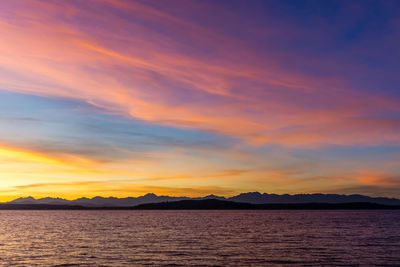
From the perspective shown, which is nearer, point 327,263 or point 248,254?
point 327,263

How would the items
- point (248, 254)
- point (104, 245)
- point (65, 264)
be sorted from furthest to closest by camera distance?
point (104, 245) → point (248, 254) → point (65, 264)

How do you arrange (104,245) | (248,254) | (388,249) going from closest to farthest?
(248,254) → (388,249) → (104,245)

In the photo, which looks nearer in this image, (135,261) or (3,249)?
(135,261)

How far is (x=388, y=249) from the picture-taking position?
215ft

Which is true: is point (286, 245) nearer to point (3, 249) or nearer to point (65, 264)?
point (65, 264)

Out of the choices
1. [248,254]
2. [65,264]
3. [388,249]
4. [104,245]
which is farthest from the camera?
[104,245]

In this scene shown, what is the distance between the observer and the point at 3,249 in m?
66.1

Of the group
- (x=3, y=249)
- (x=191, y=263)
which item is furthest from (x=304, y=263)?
(x=3, y=249)

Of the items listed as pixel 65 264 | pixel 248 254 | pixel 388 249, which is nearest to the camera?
pixel 65 264

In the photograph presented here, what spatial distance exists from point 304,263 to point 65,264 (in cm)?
2997

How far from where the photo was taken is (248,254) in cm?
5884

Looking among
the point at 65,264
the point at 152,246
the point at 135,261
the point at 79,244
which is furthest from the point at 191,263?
the point at 79,244

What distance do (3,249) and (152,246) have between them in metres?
24.3

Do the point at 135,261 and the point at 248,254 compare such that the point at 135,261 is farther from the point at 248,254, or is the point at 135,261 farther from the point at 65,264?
the point at 248,254
